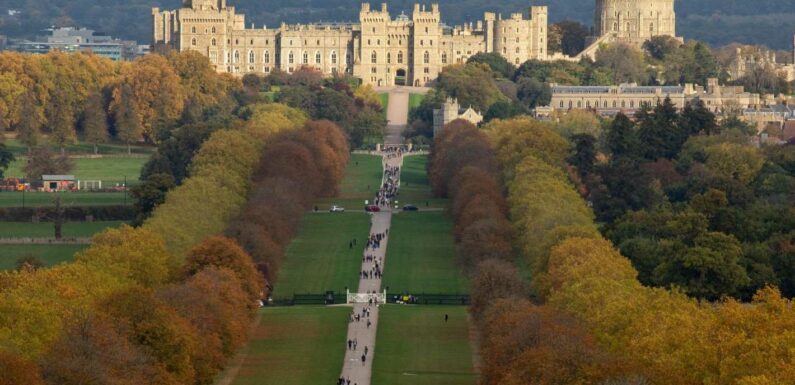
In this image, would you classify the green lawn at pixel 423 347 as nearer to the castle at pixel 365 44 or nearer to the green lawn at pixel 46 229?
the green lawn at pixel 46 229

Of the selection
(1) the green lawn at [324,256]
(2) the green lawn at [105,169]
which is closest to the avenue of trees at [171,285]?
(1) the green lawn at [324,256]

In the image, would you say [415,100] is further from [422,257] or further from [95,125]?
[422,257]

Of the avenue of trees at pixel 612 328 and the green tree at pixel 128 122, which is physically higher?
the green tree at pixel 128 122

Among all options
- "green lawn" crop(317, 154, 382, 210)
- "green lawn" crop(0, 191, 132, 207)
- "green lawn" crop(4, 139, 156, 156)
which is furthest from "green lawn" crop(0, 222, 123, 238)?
"green lawn" crop(4, 139, 156, 156)

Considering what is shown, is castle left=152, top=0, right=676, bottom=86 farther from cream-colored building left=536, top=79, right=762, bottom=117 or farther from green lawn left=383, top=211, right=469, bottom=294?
green lawn left=383, top=211, right=469, bottom=294

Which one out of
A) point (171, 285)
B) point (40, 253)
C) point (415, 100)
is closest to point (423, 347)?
point (171, 285)
